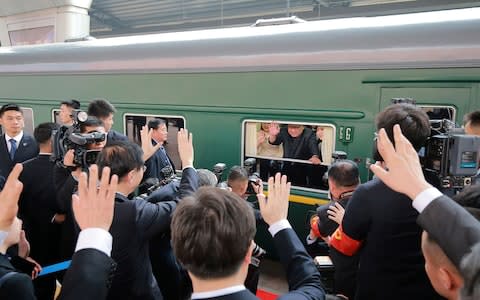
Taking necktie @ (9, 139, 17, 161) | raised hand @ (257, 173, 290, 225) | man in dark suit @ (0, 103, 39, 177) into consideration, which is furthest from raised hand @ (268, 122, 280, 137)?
necktie @ (9, 139, 17, 161)

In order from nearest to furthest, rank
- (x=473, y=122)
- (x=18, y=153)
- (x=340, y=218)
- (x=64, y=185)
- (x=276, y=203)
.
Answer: (x=276, y=203) → (x=340, y=218) → (x=64, y=185) → (x=473, y=122) → (x=18, y=153)

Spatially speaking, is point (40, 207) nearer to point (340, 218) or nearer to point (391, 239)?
point (340, 218)

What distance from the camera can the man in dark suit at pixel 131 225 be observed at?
5.21 ft

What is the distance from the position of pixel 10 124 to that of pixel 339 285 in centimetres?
329

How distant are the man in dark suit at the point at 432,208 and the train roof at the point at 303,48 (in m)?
1.52

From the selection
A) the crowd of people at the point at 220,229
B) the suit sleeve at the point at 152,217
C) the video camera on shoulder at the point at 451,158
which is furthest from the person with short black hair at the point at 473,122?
the suit sleeve at the point at 152,217

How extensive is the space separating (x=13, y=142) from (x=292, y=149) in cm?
266

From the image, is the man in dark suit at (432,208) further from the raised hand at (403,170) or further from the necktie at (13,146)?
the necktie at (13,146)

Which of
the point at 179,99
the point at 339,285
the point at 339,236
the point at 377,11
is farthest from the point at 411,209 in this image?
the point at 377,11

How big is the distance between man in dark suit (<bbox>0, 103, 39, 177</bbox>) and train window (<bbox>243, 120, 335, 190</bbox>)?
2106 millimetres

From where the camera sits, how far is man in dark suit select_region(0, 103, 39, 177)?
12.5 ft

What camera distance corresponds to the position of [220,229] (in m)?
1.02

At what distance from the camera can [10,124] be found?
3.80 m

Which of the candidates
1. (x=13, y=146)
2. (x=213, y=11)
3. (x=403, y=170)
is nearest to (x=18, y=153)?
(x=13, y=146)
